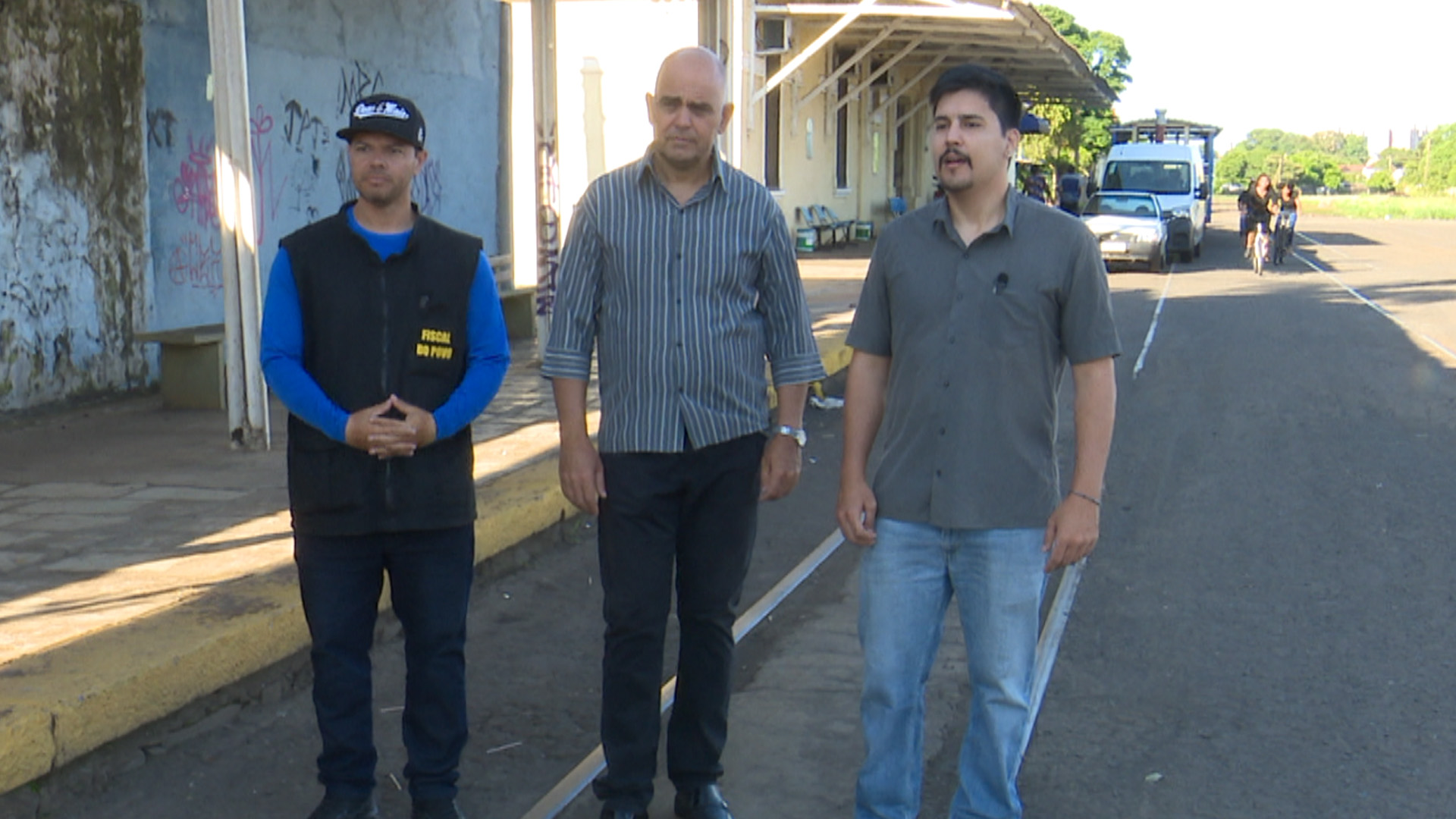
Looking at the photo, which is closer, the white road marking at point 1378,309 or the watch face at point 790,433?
the watch face at point 790,433

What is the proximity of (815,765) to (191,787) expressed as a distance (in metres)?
1.78

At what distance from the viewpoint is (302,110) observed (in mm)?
11000

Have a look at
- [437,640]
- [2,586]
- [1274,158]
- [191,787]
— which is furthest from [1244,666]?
[1274,158]

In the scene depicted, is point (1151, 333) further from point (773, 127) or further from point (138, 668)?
point (138, 668)

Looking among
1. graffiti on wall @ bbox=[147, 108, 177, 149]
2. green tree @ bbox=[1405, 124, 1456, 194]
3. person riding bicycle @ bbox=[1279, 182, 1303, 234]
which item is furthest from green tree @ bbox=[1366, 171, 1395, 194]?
graffiti on wall @ bbox=[147, 108, 177, 149]

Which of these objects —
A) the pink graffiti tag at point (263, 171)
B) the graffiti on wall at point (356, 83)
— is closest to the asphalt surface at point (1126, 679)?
the pink graffiti tag at point (263, 171)

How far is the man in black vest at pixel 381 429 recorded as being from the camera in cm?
373

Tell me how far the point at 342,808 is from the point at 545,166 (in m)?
7.92

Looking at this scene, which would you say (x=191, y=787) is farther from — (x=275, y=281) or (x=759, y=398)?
(x=759, y=398)

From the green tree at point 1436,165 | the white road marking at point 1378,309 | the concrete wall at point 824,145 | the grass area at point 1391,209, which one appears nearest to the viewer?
the white road marking at point 1378,309

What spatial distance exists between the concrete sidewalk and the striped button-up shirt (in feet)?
5.48

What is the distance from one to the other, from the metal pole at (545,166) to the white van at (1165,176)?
2070cm

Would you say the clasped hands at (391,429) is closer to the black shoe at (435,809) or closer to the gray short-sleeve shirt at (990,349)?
the black shoe at (435,809)

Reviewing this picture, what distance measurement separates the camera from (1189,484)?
8305mm
